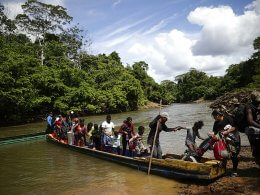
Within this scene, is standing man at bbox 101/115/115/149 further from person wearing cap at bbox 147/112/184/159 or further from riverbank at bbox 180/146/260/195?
riverbank at bbox 180/146/260/195

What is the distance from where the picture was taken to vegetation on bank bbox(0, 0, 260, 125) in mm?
31562

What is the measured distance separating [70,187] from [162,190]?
2845mm

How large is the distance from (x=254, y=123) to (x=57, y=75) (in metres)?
33.7

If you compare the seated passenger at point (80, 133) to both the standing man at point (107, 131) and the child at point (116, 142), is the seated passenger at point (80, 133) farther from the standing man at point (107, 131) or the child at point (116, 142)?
the child at point (116, 142)

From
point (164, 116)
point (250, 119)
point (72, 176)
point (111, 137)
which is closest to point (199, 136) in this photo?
point (164, 116)

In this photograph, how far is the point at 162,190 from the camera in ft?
24.1

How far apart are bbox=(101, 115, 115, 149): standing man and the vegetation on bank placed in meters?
20.9

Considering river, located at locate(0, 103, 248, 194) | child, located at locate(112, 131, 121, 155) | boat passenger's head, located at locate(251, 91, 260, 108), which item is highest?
boat passenger's head, located at locate(251, 91, 260, 108)

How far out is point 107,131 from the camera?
433 inches

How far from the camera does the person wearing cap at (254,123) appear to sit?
19.6 feet

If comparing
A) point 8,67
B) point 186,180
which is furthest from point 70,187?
point 8,67

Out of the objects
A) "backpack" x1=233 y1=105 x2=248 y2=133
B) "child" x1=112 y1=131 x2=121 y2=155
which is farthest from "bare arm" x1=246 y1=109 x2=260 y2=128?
"child" x1=112 y1=131 x2=121 y2=155

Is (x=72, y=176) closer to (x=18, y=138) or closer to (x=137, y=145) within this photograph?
(x=137, y=145)

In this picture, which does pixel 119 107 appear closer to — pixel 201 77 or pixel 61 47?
pixel 61 47
